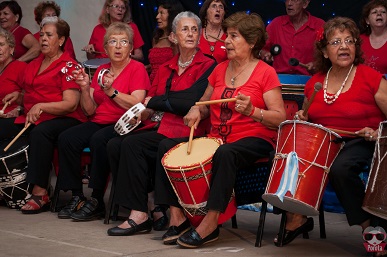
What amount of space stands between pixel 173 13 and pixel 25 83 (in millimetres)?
1359

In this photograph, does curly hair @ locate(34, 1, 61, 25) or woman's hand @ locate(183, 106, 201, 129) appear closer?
woman's hand @ locate(183, 106, 201, 129)

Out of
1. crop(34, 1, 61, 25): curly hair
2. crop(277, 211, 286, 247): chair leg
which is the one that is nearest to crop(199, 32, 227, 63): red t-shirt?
crop(34, 1, 61, 25): curly hair

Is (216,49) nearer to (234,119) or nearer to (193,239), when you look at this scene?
(234,119)

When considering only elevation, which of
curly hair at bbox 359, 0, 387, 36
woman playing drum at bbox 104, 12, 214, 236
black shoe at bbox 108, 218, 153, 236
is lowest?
black shoe at bbox 108, 218, 153, 236

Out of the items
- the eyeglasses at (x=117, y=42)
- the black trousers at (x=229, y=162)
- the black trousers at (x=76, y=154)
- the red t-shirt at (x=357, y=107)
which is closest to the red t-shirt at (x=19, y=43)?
the black trousers at (x=76, y=154)

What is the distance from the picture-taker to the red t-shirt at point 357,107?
478cm

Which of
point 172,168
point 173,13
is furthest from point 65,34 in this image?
point 172,168

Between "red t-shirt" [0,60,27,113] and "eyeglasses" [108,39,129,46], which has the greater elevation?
"eyeglasses" [108,39,129,46]

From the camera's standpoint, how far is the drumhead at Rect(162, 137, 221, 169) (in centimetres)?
483

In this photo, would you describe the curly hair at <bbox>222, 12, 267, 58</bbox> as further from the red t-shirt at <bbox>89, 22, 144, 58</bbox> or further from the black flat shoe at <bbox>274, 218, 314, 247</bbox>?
the red t-shirt at <bbox>89, 22, 144, 58</bbox>

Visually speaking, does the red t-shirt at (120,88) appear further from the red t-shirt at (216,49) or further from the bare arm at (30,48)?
the bare arm at (30,48)

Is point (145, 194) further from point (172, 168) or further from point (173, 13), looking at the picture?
point (173, 13)

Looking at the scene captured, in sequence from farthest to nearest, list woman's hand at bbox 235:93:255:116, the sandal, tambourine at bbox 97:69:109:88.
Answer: the sandal
tambourine at bbox 97:69:109:88
woman's hand at bbox 235:93:255:116

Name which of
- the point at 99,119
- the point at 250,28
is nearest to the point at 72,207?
the point at 99,119
